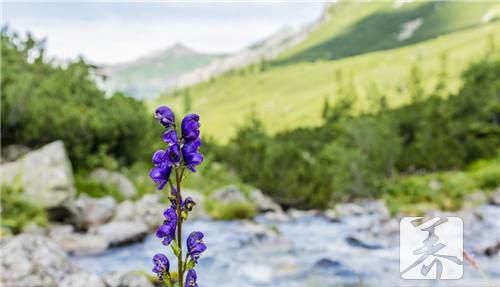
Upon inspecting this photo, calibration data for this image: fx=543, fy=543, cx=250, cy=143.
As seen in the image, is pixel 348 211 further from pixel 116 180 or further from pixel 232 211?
pixel 116 180

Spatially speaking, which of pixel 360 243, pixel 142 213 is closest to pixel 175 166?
pixel 360 243

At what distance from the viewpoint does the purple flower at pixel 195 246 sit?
235cm

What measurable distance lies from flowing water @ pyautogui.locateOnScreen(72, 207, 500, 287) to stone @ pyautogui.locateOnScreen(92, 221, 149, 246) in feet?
0.88

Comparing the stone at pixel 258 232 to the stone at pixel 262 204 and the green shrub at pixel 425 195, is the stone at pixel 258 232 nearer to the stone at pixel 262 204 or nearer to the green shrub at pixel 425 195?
the green shrub at pixel 425 195

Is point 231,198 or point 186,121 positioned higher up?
point 231,198

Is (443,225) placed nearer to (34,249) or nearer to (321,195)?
(34,249)

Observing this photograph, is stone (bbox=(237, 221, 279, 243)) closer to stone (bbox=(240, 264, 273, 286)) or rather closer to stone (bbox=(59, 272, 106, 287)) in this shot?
stone (bbox=(240, 264, 273, 286))

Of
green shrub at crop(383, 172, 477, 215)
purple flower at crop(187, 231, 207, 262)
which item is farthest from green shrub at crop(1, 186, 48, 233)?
green shrub at crop(383, 172, 477, 215)

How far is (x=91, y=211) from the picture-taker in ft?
50.1

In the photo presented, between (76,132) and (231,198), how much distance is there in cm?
644

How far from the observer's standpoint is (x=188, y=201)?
2227mm

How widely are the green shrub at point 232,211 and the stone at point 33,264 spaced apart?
414 inches

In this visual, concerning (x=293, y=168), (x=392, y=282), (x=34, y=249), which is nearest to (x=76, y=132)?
(x=293, y=168)

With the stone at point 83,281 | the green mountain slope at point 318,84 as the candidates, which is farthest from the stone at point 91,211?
the green mountain slope at point 318,84
